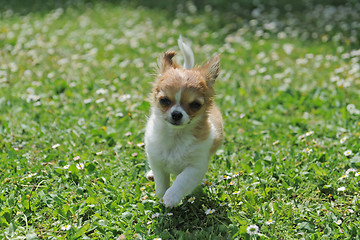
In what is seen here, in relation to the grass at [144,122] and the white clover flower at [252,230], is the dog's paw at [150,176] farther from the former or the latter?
the white clover flower at [252,230]

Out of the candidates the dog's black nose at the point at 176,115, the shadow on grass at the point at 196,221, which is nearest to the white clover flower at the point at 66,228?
the shadow on grass at the point at 196,221

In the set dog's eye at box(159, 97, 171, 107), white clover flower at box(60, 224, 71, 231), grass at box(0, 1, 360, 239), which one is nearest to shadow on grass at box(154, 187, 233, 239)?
grass at box(0, 1, 360, 239)

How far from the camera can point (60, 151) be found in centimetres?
434

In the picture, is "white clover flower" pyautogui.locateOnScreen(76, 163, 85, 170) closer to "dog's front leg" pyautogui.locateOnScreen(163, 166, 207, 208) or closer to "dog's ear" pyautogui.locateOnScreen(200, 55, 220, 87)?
"dog's front leg" pyautogui.locateOnScreen(163, 166, 207, 208)

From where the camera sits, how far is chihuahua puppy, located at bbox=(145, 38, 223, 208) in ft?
10.7

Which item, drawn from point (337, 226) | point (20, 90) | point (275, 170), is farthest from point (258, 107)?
point (20, 90)

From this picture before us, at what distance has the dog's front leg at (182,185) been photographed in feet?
10.5

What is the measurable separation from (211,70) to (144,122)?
5.14ft

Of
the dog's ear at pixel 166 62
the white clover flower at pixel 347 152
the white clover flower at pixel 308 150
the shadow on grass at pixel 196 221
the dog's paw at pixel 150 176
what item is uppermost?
the dog's ear at pixel 166 62

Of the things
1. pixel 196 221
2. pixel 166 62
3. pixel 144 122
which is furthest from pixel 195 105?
pixel 144 122

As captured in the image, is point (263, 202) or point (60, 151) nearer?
point (263, 202)

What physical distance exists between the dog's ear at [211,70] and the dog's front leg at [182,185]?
75cm

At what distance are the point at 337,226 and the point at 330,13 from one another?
764 centimetres

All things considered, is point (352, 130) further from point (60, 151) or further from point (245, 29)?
point (245, 29)
